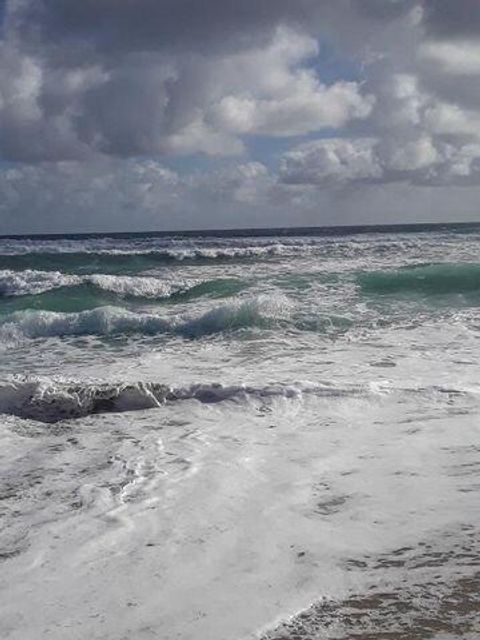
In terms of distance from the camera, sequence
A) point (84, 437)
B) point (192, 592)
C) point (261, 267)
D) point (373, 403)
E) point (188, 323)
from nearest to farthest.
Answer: point (192, 592) < point (84, 437) < point (373, 403) < point (188, 323) < point (261, 267)

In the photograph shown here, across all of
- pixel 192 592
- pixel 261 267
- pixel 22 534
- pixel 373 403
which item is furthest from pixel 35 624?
pixel 261 267

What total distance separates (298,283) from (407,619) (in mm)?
14815

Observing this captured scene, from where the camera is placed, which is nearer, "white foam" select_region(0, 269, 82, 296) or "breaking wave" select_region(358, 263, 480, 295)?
"breaking wave" select_region(358, 263, 480, 295)

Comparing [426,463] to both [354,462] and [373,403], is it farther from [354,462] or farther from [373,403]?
[373,403]

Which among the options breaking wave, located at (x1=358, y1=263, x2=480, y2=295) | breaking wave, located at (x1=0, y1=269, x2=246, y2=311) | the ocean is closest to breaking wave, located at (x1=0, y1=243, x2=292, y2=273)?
Result: breaking wave, located at (x1=0, y1=269, x2=246, y2=311)

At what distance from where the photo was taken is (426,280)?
58.2 ft

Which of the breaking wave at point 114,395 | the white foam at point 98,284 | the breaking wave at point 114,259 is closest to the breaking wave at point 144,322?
the breaking wave at point 114,395

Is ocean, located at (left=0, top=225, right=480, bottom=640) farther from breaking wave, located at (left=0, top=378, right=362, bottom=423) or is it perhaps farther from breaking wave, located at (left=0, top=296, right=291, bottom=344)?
breaking wave, located at (left=0, top=296, right=291, bottom=344)

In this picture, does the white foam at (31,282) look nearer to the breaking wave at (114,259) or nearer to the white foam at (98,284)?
the white foam at (98,284)

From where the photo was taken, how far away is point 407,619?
2.81 meters

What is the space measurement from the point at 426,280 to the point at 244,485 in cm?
1426

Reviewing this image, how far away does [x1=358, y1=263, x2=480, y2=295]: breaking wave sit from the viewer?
53.6 ft

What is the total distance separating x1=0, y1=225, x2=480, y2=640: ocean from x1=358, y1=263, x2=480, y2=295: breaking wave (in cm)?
532

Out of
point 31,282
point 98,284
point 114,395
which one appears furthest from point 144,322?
point 31,282
